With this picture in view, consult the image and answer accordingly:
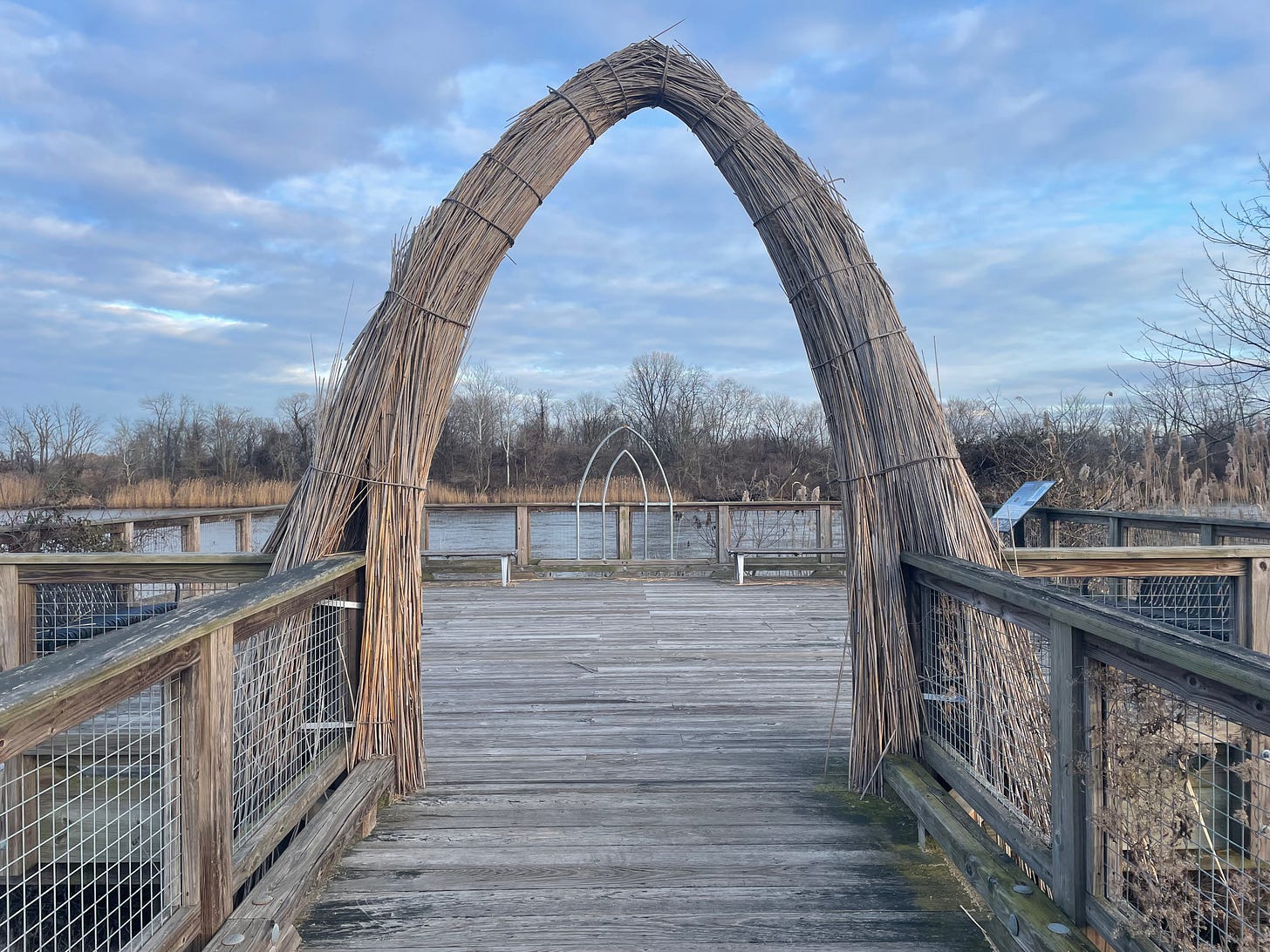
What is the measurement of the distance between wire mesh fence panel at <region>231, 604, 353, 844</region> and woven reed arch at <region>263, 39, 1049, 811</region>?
10 centimetres

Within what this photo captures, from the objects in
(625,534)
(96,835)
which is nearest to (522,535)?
(625,534)

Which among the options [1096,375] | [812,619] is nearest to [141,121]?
[812,619]

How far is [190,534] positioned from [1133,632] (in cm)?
719

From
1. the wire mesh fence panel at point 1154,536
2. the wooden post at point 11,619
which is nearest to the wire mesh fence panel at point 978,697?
the wire mesh fence panel at point 1154,536

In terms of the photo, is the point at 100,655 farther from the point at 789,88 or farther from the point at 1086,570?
the point at 789,88

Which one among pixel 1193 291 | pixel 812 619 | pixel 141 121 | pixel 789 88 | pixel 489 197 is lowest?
pixel 812 619

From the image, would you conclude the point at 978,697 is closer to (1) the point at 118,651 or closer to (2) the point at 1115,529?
(1) the point at 118,651

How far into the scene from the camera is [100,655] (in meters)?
0.99

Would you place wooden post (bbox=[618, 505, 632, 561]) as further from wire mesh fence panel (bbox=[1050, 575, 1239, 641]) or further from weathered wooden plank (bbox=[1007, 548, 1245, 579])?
weathered wooden plank (bbox=[1007, 548, 1245, 579])

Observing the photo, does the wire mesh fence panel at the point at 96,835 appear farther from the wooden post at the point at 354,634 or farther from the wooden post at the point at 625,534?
the wooden post at the point at 625,534

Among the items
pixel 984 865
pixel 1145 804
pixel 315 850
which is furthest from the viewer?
pixel 315 850

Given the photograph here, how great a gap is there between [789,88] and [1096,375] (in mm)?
7196

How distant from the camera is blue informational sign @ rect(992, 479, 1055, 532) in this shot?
4.53 metres

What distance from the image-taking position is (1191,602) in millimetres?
3119
